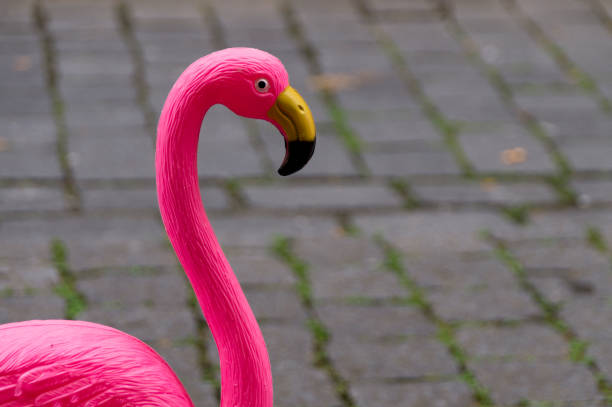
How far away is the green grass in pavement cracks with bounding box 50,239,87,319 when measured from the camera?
10.6 feet

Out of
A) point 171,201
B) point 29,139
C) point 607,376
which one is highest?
point 171,201

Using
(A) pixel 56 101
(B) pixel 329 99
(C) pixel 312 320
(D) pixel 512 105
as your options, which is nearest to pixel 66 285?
(C) pixel 312 320

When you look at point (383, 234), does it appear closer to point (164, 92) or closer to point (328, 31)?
point (164, 92)

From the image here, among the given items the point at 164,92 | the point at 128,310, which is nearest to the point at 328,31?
the point at 164,92

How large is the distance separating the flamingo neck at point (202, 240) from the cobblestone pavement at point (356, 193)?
0.82 meters

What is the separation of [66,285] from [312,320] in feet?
3.03

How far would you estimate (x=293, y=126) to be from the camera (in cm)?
196

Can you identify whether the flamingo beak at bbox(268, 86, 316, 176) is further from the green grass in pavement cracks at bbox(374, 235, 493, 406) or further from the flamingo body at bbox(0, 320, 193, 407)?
the green grass in pavement cracks at bbox(374, 235, 493, 406)

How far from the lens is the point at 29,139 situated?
439 centimetres

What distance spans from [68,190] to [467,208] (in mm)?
1778

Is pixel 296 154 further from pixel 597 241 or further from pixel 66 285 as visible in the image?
pixel 597 241

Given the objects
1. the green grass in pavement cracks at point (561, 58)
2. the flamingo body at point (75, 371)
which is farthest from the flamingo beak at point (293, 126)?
the green grass in pavement cracks at point (561, 58)

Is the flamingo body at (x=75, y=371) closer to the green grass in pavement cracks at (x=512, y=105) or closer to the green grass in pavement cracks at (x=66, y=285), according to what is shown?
the green grass in pavement cracks at (x=66, y=285)

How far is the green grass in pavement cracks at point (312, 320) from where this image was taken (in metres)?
2.94
